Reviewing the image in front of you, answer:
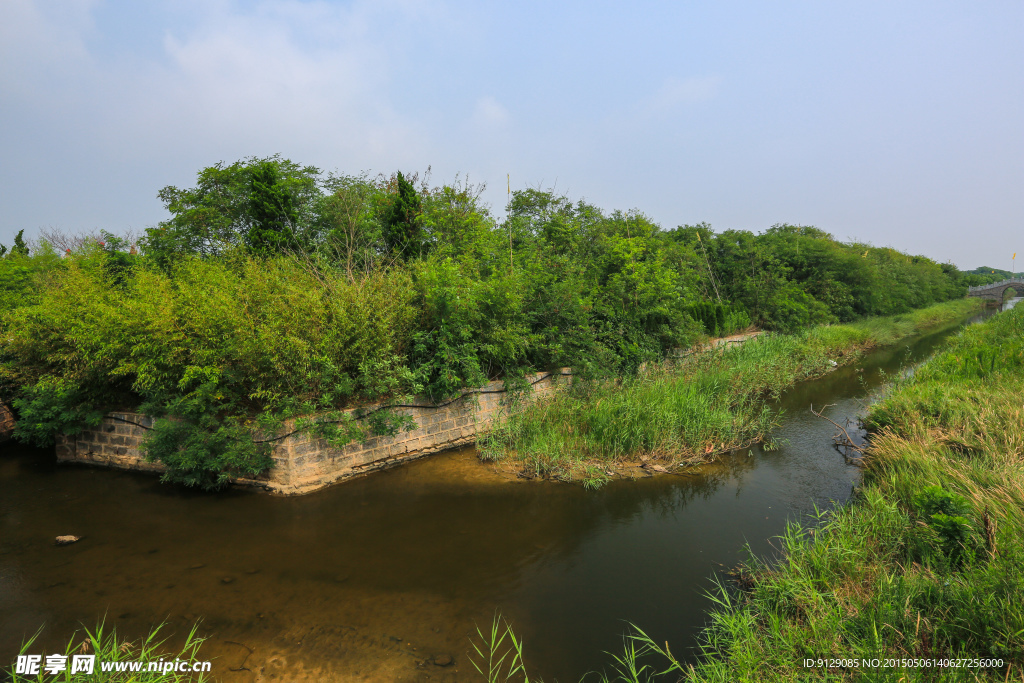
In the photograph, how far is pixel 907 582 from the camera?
3.30 meters

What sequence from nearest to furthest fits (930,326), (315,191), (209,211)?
1. (209,211)
2. (315,191)
3. (930,326)

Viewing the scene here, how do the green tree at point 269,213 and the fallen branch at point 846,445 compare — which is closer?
the fallen branch at point 846,445

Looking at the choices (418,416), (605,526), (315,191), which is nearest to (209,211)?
(315,191)

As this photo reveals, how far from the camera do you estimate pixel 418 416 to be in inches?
305

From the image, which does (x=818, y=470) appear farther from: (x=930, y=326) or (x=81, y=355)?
(x=930, y=326)

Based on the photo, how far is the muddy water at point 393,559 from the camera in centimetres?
371

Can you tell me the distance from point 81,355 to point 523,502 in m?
6.91

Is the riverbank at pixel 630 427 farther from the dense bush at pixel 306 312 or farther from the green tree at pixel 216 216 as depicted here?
the green tree at pixel 216 216

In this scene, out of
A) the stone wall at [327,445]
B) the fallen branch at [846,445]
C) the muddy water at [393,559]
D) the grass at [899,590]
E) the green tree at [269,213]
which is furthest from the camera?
the green tree at [269,213]

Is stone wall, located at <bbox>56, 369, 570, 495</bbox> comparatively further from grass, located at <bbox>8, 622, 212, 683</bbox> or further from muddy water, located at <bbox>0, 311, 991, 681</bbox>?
grass, located at <bbox>8, 622, 212, 683</bbox>

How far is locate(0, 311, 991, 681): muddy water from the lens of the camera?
3.71m

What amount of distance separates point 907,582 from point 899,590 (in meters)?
0.08

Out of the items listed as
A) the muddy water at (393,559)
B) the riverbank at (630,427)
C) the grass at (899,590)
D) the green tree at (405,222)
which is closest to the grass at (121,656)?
the muddy water at (393,559)

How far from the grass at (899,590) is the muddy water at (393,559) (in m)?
0.45
